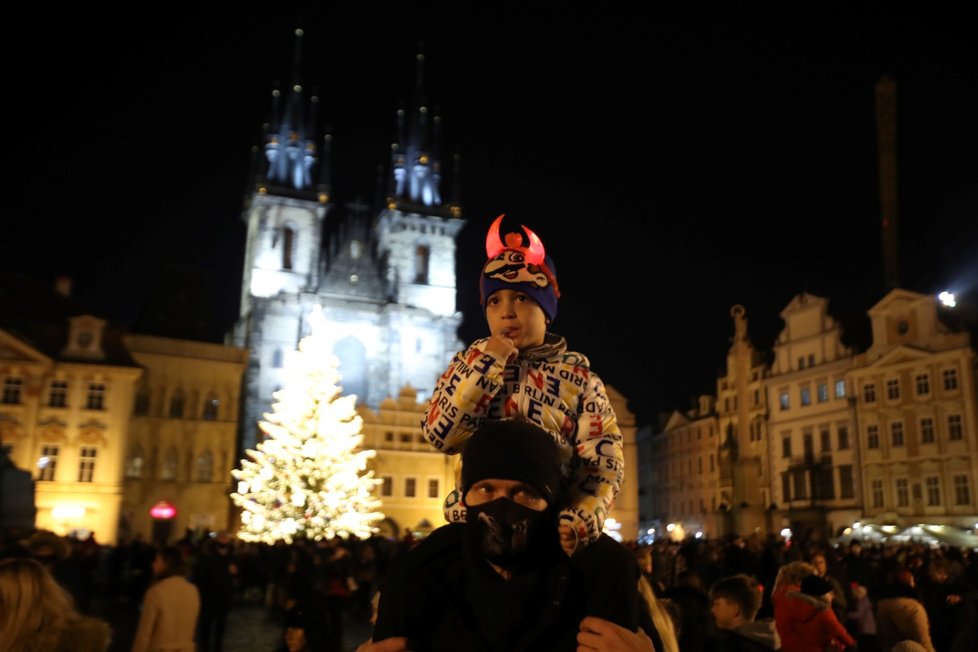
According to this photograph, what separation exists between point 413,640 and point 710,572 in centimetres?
1446

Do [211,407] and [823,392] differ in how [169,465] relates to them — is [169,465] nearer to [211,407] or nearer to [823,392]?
[211,407]

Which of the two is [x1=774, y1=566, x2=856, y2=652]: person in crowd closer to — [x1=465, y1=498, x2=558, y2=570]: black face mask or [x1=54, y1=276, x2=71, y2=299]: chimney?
[x1=465, y1=498, x2=558, y2=570]: black face mask

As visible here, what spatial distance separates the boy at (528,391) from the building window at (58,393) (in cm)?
4109

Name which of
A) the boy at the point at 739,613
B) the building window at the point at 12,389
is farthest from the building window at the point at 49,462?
the boy at the point at 739,613

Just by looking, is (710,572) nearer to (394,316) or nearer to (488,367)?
(488,367)

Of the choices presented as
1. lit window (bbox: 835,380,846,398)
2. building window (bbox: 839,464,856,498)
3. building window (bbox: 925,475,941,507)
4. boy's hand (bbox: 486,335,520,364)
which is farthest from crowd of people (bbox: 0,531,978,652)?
lit window (bbox: 835,380,846,398)

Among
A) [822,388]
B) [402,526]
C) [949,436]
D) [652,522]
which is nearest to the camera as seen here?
[949,436]

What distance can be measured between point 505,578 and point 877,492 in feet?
146

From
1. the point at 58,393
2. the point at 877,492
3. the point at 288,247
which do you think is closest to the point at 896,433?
the point at 877,492

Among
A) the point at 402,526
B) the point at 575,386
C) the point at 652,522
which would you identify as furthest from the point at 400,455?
the point at 575,386

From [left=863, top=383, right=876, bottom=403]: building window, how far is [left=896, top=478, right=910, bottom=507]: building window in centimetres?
399

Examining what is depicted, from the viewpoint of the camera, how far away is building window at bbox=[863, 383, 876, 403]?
1679 inches

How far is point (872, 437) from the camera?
1682 inches

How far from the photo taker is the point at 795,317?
156 ft
